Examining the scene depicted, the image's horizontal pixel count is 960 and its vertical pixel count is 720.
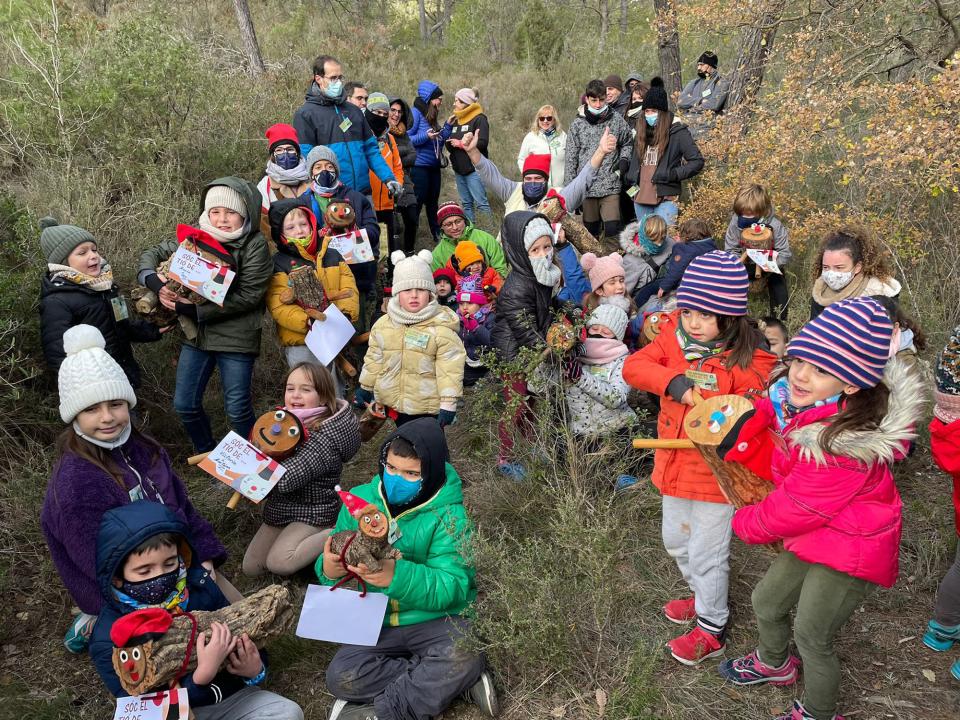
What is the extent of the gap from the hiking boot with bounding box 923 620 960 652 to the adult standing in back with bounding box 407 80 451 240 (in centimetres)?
639

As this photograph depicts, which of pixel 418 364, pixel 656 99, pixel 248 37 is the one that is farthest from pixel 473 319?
pixel 248 37

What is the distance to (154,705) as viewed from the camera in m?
2.55

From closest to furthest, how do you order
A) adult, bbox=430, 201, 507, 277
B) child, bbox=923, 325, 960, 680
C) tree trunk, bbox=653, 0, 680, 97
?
child, bbox=923, 325, 960, 680 < adult, bbox=430, 201, 507, 277 < tree trunk, bbox=653, 0, 680, 97

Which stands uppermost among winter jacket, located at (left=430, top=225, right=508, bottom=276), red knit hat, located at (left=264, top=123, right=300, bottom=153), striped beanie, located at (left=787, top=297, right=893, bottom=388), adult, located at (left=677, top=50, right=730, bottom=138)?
adult, located at (left=677, top=50, right=730, bottom=138)

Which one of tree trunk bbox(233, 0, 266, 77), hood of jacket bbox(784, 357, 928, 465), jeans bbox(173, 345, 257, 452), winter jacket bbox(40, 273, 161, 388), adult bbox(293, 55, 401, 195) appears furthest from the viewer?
tree trunk bbox(233, 0, 266, 77)

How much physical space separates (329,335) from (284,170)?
165cm

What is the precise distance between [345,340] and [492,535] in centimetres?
176

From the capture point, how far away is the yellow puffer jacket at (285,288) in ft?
15.9

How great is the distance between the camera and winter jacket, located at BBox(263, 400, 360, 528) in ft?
12.8

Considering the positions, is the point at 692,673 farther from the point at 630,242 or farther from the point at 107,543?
the point at 630,242

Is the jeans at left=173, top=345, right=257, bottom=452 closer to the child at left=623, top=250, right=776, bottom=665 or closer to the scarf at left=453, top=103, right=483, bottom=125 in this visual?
the child at left=623, top=250, right=776, bottom=665

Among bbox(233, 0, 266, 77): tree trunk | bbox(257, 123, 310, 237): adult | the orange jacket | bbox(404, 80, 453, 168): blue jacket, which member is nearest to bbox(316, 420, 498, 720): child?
bbox(257, 123, 310, 237): adult

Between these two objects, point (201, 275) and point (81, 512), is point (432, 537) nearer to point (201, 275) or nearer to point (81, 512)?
point (81, 512)

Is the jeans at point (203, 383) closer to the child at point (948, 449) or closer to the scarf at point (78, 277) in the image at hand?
the scarf at point (78, 277)
